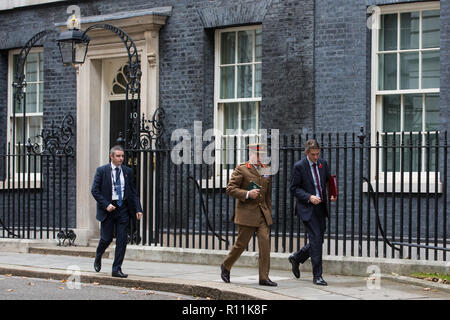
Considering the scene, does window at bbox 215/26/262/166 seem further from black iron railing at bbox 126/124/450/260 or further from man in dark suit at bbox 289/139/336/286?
man in dark suit at bbox 289/139/336/286

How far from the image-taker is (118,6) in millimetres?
16156

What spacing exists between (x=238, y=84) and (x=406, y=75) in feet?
10.0

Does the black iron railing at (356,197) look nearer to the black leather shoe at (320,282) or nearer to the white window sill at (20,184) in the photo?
the black leather shoe at (320,282)

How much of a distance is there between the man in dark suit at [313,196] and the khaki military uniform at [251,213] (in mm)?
403

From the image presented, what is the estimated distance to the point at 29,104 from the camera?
58.2ft

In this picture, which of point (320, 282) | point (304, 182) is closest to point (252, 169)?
point (304, 182)

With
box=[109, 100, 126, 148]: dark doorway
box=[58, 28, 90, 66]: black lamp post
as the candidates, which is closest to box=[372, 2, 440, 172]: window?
box=[58, 28, 90, 66]: black lamp post

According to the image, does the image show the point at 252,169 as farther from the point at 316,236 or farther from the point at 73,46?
the point at 73,46

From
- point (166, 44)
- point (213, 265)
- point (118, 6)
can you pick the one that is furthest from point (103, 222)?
point (118, 6)

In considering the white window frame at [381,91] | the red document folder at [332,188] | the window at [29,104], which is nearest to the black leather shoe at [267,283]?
the red document folder at [332,188]

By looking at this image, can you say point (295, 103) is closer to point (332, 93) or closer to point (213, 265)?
point (332, 93)

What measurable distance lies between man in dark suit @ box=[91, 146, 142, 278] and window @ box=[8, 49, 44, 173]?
6.32 m

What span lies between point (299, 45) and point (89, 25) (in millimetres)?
4426

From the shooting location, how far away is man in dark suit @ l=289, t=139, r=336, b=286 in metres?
10.6
